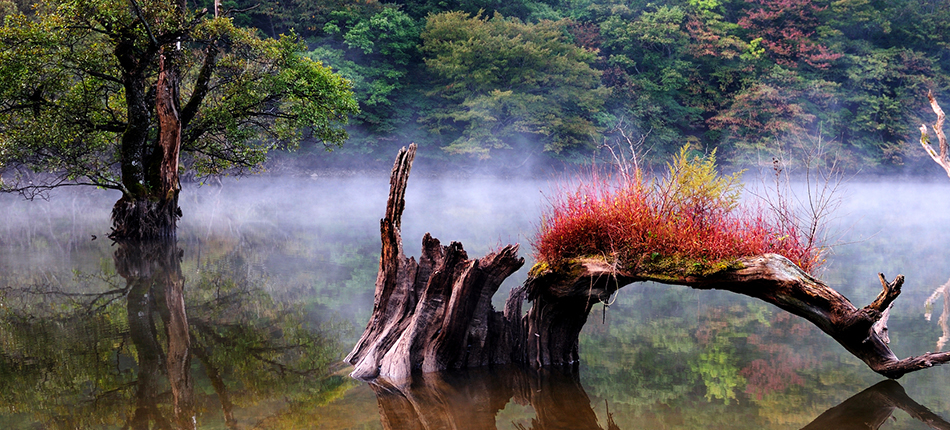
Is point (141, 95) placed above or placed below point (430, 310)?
above

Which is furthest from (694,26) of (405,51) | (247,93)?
(247,93)

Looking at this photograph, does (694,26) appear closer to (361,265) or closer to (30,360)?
(361,265)

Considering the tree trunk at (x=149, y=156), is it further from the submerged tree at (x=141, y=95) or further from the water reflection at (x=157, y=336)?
the water reflection at (x=157, y=336)

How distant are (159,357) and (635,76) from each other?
34.0 meters

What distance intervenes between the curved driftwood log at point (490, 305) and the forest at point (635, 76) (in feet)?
86.6

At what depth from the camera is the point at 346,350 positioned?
6637 mm

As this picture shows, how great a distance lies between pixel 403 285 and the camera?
6059 millimetres

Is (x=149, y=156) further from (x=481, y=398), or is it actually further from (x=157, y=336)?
(x=481, y=398)

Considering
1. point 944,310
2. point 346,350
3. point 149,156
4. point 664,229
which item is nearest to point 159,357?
point 346,350

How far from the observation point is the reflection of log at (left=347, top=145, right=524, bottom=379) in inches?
223

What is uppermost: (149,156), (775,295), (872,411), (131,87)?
(131,87)

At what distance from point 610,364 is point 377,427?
2623mm

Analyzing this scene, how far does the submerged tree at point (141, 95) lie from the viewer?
12.6 meters

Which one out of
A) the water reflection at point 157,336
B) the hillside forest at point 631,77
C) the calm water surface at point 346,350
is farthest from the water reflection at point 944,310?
the hillside forest at point 631,77
